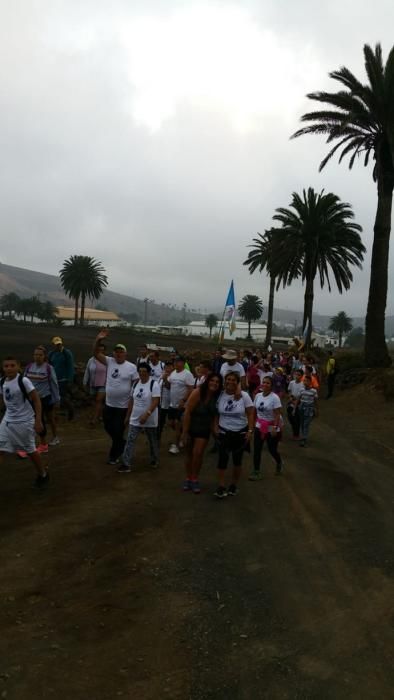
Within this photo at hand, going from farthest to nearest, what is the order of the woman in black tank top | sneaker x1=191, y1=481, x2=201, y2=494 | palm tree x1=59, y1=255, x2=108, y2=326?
palm tree x1=59, y1=255, x2=108, y2=326, sneaker x1=191, y1=481, x2=201, y2=494, the woman in black tank top

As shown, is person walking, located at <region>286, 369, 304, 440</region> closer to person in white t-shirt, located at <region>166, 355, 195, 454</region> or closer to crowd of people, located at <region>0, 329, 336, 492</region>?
crowd of people, located at <region>0, 329, 336, 492</region>

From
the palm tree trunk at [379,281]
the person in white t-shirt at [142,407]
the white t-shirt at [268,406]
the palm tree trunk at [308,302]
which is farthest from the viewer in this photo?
the palm tree trunk at [308,302]

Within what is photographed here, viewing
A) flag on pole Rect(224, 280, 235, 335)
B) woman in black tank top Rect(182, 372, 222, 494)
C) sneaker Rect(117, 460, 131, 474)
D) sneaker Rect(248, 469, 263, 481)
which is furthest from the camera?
flag on pole Rect(224, 280, 235, 335)

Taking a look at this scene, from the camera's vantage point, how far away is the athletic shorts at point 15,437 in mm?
6543

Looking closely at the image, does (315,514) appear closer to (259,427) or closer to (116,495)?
(259,427)

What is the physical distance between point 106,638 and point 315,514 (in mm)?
3664

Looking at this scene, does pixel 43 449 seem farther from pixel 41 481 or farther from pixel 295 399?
pixel 295 399

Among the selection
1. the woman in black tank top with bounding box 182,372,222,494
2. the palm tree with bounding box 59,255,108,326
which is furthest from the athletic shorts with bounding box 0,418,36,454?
the palm tree with bounding box 59,255,108,326

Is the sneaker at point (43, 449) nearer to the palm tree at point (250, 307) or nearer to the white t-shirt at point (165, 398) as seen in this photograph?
the white t-shirt at point (165, 398)

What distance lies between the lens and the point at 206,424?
6969 millimetres

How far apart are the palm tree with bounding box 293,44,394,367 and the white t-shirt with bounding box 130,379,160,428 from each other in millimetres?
16065

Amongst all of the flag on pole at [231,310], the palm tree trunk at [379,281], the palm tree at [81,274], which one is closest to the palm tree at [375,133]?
the palm tree trunk at [379,281]

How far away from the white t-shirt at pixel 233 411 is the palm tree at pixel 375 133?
16.1m

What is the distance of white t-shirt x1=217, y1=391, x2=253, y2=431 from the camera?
7020 mm
